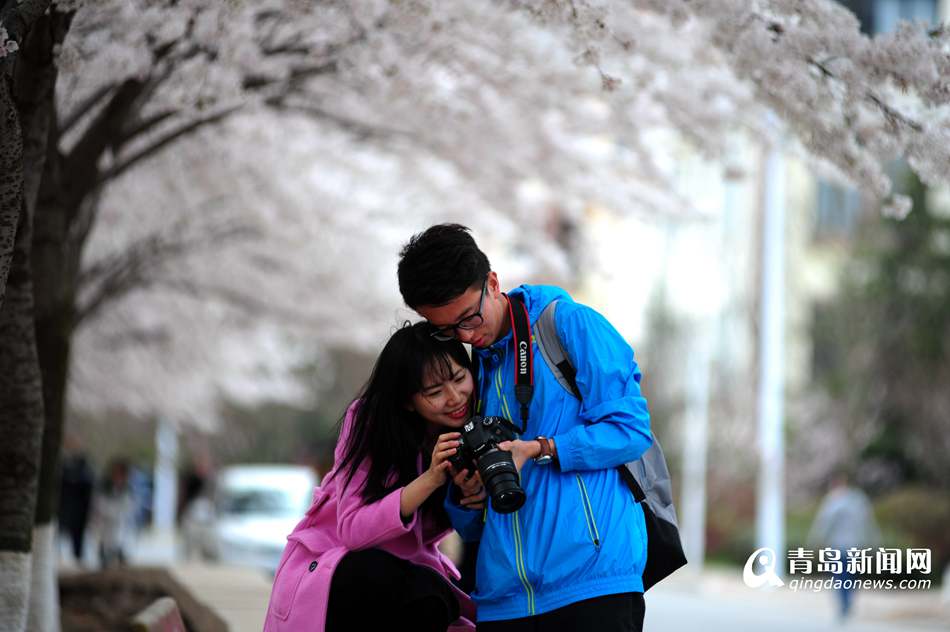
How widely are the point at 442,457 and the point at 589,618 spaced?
61 centimetres

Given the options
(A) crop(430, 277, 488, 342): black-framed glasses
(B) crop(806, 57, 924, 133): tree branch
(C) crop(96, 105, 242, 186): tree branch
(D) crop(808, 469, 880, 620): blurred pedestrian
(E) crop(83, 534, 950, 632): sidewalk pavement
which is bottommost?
(E) crop(83, 534, 950, 632): sidewalk pavement

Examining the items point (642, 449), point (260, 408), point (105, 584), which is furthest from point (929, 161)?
point (260, 408)

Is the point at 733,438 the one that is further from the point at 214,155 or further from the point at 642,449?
the point at 642,449

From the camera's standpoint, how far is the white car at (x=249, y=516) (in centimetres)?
2002

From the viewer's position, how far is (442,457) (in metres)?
4.07

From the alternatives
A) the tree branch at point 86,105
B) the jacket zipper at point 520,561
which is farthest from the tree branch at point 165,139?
the jacket zipper at point 520,561

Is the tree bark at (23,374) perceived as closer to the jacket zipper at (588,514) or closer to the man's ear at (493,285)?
the man's ear at (493,285)

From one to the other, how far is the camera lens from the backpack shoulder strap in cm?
38

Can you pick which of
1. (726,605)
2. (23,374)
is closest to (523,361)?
(23,374)

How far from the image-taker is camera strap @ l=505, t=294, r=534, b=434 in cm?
412

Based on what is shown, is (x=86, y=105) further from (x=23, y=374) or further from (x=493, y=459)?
(x=493, y=459)

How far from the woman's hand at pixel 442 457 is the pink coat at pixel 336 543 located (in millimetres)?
148

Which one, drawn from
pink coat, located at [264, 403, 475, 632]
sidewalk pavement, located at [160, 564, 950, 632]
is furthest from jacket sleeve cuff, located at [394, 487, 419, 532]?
sidewalk pavement, located at [160, 564, 950, 632]

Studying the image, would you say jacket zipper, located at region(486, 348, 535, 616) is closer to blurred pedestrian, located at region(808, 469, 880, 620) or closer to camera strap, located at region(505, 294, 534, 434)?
camera strap, located at region(505, 294, 534, 434)
